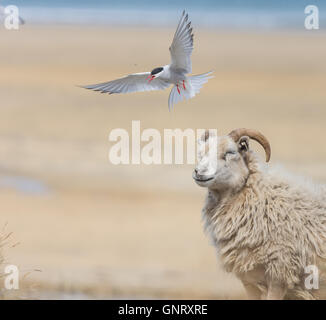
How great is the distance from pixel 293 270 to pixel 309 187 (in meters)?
1.11

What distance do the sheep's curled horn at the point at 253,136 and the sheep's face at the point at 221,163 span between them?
6 centimetres

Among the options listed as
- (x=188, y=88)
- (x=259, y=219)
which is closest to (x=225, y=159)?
(x=259, y=219)

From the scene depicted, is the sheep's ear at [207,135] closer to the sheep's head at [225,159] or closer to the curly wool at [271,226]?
the sheep's head at [225,159]

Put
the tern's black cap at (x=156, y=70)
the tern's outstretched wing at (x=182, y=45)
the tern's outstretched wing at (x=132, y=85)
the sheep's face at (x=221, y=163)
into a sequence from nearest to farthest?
the sheep's face at (x=221, y=163)
the tern's outstretched wing at (x=182, y=45)
the tern's outstretched wing at (x=132, y=85)
the tern's black cap at (x=156, y=70)

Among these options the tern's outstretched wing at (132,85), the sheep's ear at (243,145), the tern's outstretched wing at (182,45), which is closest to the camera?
the sheep's ear at (243,145)

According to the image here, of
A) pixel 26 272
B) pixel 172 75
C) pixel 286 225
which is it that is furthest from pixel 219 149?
pixel 26 272

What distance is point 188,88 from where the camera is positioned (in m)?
8.65

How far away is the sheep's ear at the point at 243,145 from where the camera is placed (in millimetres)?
7438

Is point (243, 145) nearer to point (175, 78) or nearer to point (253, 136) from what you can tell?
point (253, 136)

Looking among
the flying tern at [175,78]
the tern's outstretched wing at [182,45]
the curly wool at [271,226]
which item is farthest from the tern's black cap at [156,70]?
the curly wool at [271,226]

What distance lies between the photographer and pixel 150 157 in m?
9.07

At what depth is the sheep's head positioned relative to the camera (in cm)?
712

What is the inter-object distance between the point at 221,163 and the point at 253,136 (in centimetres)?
56
